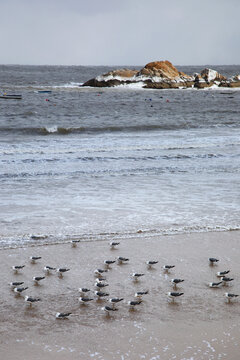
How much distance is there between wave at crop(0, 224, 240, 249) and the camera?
37.7 feet

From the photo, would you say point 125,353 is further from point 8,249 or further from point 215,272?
point 8,249

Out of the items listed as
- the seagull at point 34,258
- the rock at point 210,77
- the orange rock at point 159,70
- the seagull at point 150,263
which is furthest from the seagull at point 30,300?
the rock at point 210,77

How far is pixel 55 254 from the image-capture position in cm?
1086

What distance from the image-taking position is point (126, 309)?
8.52m

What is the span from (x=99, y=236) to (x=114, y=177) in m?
6.75

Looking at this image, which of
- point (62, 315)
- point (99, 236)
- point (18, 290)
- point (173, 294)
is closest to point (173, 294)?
point (173, 294)

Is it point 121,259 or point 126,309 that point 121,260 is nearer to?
point 121,259

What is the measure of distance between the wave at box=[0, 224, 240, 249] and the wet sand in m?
0.28

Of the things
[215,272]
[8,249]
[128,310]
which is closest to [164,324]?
[128,310]

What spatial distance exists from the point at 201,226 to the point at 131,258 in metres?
2.71

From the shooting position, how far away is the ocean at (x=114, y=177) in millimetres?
12797

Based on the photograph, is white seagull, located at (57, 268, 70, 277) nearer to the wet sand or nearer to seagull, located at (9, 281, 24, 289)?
the wet sand

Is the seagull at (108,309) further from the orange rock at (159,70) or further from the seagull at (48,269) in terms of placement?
the orange rock at (159,70)

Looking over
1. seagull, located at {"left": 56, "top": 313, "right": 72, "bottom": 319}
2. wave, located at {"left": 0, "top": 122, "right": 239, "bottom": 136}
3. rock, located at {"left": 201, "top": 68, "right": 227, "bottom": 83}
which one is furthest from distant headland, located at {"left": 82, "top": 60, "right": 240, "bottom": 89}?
seagull, located at {"left": 56, "top": 313, "right": 72, "bottom": 319}
